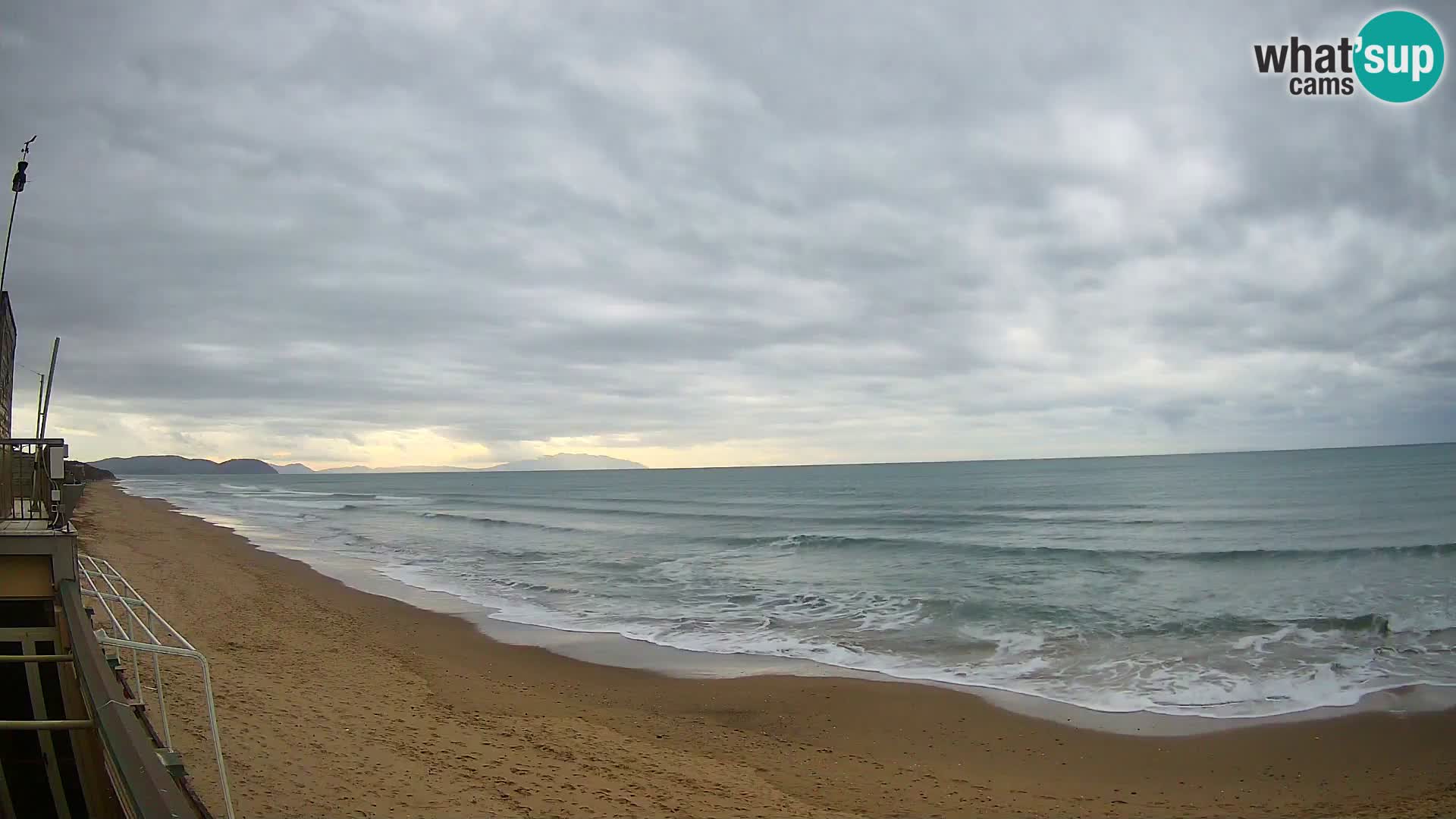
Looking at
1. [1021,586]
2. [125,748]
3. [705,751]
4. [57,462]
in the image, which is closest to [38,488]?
[57,462]

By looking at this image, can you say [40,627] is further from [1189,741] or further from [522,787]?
[1189,741]

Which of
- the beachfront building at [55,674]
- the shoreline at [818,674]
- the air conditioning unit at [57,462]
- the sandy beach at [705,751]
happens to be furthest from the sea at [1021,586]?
the air conditioning unit at [57,462]

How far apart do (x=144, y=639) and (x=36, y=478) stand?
4194 millimetres

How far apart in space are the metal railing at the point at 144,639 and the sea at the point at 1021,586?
682 cm

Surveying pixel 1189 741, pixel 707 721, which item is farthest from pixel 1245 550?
pixel 707 721

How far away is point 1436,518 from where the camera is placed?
110 ft

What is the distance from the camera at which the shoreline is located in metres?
10.1

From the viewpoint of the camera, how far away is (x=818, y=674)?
12.5 m

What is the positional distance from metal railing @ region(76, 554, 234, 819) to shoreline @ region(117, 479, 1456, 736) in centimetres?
568

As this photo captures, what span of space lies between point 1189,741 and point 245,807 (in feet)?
33.1

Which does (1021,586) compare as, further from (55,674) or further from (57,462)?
(57,462)

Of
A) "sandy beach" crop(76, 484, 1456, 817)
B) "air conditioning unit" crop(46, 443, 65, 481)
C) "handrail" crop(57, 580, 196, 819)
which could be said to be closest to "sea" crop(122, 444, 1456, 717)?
"sandy beach" crop(76, 484, 1456, 817)

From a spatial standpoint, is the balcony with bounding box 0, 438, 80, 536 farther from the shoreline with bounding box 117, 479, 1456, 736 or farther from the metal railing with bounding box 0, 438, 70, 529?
the shoreline with bounding box 117, 479, 1456, 736

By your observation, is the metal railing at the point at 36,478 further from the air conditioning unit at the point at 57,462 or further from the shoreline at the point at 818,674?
the shoreline at the point at 818,674
